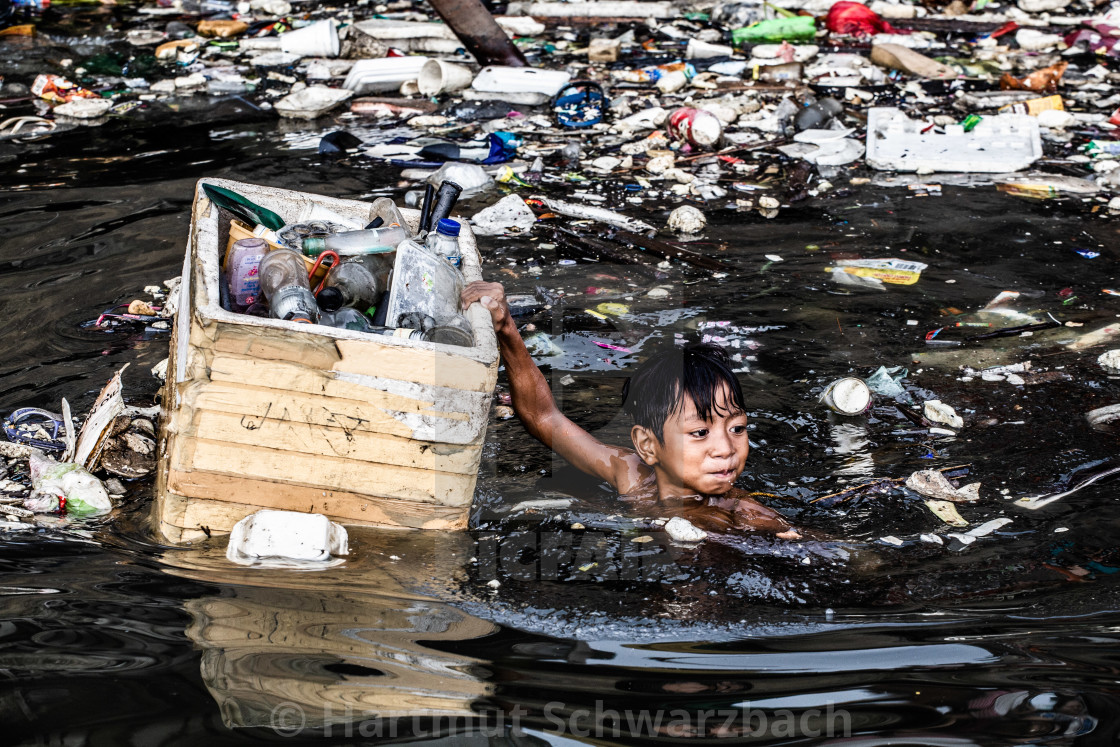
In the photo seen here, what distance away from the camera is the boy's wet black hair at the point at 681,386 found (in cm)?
283

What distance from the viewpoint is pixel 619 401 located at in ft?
12.4

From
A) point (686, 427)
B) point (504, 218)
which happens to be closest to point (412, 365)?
point (686, 427)

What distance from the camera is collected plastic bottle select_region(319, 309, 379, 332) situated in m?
2.62

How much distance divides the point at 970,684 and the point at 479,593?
1171 millimetres

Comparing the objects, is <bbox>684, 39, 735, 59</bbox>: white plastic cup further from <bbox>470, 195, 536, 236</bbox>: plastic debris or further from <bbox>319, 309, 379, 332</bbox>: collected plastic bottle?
<bbox>319, 309, 379, 332</bbox>: collected plastic bottle

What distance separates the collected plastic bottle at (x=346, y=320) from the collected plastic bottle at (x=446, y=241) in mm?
428

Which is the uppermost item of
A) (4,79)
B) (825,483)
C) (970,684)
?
(4,79)

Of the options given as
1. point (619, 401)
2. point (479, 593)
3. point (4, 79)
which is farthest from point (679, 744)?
point (4, 79)

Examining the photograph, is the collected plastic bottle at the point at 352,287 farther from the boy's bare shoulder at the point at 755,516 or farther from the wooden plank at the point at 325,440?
the boy's bare shoulder at the point at 755,516

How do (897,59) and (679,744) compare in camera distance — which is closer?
(679,744)

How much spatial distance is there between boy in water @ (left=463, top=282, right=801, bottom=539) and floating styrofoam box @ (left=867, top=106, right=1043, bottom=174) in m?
3.66

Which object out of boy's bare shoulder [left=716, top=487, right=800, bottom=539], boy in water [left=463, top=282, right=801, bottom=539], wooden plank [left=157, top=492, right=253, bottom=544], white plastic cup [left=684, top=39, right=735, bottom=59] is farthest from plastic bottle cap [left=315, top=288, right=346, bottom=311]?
white plastic cup [left=684, top=39, right=735, bottom=59]

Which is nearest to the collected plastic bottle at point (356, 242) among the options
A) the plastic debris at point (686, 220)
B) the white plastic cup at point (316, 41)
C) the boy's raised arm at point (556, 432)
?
the boy's raised arm at point (556, 432)

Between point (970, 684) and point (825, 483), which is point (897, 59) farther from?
point (970, 684)
